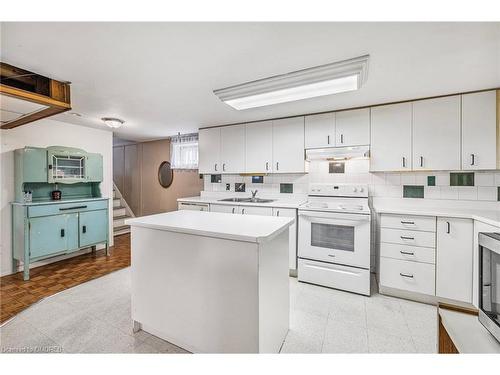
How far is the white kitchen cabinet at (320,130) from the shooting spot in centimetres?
291

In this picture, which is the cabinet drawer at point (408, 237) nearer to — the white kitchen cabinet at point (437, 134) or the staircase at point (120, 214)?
the white kitchen cabinet at point (437, 134)

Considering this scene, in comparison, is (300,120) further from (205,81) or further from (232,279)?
(232,279)

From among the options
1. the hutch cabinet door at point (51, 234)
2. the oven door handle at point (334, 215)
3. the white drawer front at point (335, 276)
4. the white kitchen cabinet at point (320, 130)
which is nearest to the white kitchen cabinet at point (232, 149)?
the white kitchen cabinet at point (320, 130)

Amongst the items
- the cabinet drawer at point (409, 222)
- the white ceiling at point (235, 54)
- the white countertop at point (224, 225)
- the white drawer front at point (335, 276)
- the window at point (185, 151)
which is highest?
the white ceiling at point (235, 54)

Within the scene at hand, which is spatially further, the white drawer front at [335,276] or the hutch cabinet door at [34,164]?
the hutch cabinet door at [34,164]

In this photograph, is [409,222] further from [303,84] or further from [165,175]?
[165,175]

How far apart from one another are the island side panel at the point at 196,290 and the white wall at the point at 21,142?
2.64 metres

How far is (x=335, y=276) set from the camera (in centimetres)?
253

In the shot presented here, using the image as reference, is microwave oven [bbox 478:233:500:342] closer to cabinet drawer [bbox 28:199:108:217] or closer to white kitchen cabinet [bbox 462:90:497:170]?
white kitchen cabinet [bbox 462:90:497:170]

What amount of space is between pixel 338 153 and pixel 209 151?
2.12 metres

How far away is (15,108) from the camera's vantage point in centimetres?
207

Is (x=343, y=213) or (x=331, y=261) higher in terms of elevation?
(x=343, y=213)

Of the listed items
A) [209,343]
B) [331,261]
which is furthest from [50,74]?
[331,261]

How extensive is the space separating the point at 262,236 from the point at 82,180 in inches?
141
